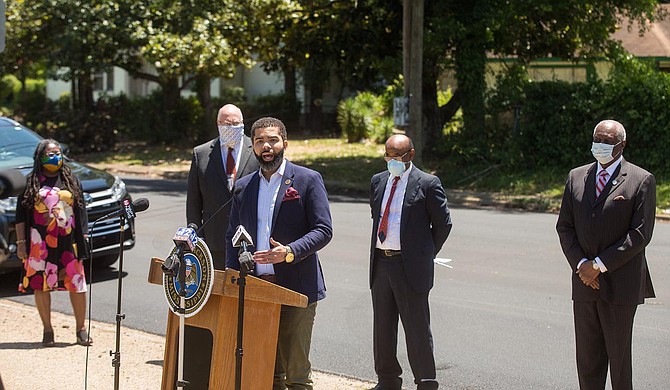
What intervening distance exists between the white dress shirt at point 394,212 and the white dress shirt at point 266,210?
106cm

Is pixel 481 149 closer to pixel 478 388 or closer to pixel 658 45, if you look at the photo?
pixel 658 45

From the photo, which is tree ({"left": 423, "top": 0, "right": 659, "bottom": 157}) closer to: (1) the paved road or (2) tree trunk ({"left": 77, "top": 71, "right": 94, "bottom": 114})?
(1) the paved road

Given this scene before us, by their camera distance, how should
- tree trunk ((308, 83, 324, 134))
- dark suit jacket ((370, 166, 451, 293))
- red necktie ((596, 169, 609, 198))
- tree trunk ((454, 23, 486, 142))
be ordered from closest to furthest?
red necktie ((596, 169, 609, 198)) < dark suit jacket ((370, 166, 451, 293)) < tree trunk ((454, 23, 486, 142)) < tree trunk ((308, 83, 324, 134))

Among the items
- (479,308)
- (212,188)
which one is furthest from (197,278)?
(479,308)

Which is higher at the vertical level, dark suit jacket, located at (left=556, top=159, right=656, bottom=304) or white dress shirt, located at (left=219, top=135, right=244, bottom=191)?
white dress shirt, located at (left=219, top=135, right=244, bottom=191)

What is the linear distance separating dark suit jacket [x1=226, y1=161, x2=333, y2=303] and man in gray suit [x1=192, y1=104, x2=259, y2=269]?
1.19m

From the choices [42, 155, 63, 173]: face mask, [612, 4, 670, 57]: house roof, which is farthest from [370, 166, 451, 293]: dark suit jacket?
[612, 4, 670, 57]: house roof

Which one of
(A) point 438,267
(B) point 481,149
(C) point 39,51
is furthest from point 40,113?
(A) point 438,267

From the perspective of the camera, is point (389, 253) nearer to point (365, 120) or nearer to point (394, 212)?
point (394, 212)

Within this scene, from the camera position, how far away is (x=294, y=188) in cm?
545

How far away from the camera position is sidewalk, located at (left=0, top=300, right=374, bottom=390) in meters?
6.75

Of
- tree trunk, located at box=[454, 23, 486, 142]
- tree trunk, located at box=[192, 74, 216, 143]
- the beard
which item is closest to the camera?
the beard

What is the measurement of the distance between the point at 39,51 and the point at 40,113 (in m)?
3.73

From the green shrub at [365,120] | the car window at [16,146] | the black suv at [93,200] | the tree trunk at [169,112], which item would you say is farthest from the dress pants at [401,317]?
the tree trunk at [169,112]
